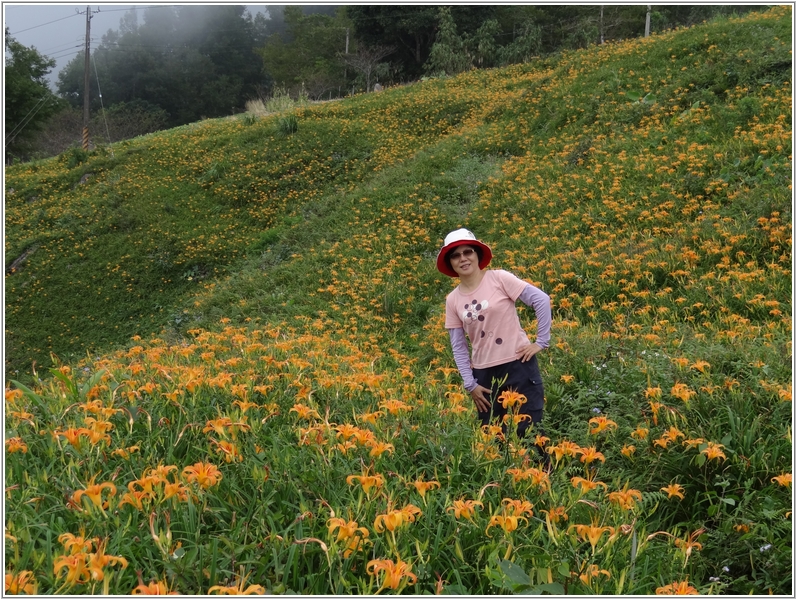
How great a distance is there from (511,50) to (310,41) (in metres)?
18.0

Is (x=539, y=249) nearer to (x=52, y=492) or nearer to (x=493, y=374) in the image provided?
(x=493, y=374)

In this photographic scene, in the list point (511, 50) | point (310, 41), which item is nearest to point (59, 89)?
point (310, 41)

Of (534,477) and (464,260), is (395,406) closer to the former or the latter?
(534,477)

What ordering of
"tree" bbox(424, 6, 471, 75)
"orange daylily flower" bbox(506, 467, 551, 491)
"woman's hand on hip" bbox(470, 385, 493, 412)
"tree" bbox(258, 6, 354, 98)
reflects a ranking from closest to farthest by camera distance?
1. "orange daylily flower" bbox(506, 467, 551, 491)
2. "woman's hand on hip" bbox(470, 385, 493, 412)
3. "tree" bbox(424, 6, 471, 75)
4. "tree" bbox(258, 6, 354, 98)

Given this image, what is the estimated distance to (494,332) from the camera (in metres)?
2.65

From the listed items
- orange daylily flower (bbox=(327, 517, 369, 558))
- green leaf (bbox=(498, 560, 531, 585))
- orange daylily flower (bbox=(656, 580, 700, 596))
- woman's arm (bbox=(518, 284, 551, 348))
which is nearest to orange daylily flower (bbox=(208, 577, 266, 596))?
orange daylily flower (bbox=(327, 517, 369, 558))

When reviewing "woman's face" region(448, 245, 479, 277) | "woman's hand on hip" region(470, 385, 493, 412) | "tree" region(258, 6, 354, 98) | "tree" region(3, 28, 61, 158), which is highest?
"tree" region(258, 6, 354, 98)

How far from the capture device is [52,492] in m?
1.56

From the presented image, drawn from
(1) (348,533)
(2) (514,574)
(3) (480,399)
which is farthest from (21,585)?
(3) (480,399)

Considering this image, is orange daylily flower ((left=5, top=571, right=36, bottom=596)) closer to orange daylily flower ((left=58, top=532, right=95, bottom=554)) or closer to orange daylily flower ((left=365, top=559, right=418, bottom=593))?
orange daylily flower ((left=58, top=532, right=95, bottom=554))

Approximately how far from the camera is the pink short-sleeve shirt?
2631mm

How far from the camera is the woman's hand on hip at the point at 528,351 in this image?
256 centimetres

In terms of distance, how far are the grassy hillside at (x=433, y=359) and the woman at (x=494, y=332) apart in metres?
0.25

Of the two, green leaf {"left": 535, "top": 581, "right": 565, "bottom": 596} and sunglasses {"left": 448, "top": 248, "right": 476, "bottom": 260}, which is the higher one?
sunglasses {"left": 448, "top": 248, "right": 476, "bottom": 260}
